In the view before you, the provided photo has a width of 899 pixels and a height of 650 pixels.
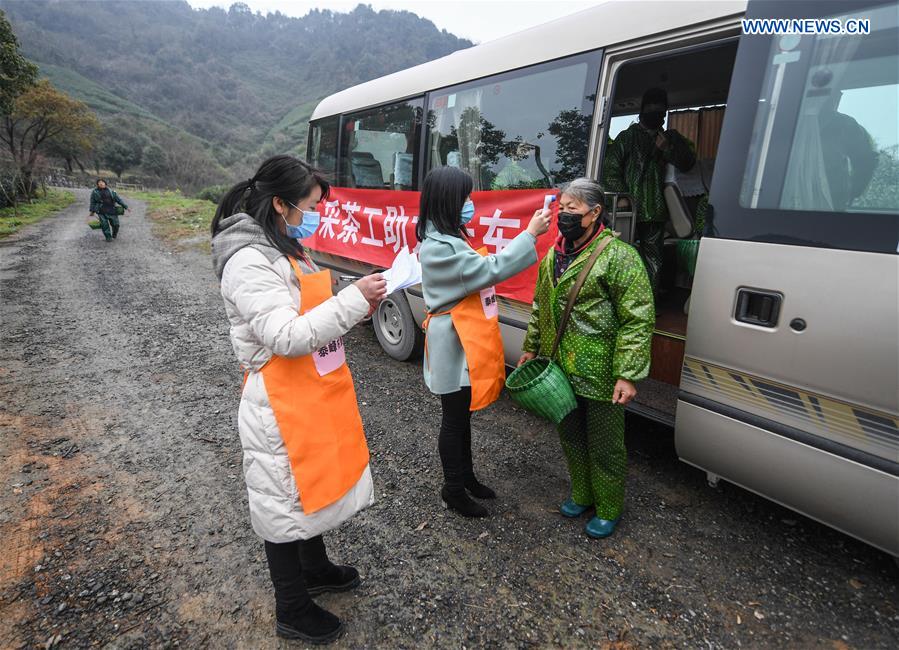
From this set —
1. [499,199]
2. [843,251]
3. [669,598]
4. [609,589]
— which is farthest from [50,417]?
[843,251]

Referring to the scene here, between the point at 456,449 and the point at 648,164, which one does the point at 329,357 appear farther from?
the point at 648,164

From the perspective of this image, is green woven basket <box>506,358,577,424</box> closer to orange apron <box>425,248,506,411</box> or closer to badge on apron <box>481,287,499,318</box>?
orange apron <box>425,248,506,411</box>

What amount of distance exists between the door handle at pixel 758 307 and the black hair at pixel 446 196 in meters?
1.29

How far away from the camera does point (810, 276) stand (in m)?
1.88

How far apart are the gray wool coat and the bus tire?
2115 millimetres

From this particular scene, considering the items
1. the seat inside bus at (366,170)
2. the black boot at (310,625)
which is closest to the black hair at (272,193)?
the black boot at (310,625)

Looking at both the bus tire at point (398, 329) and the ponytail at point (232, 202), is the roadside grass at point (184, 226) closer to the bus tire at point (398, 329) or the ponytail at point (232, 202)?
the bus tire at point (398, 329)

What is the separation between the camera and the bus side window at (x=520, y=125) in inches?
121

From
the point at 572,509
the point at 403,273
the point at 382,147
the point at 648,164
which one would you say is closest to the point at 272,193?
the point at 403,273

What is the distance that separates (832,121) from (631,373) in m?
1.31

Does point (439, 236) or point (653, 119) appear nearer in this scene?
point (439, 236)

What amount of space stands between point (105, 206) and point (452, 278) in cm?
1389

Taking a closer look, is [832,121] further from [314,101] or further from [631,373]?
[314,101]

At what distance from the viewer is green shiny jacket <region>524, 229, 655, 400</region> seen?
6.77 feet
